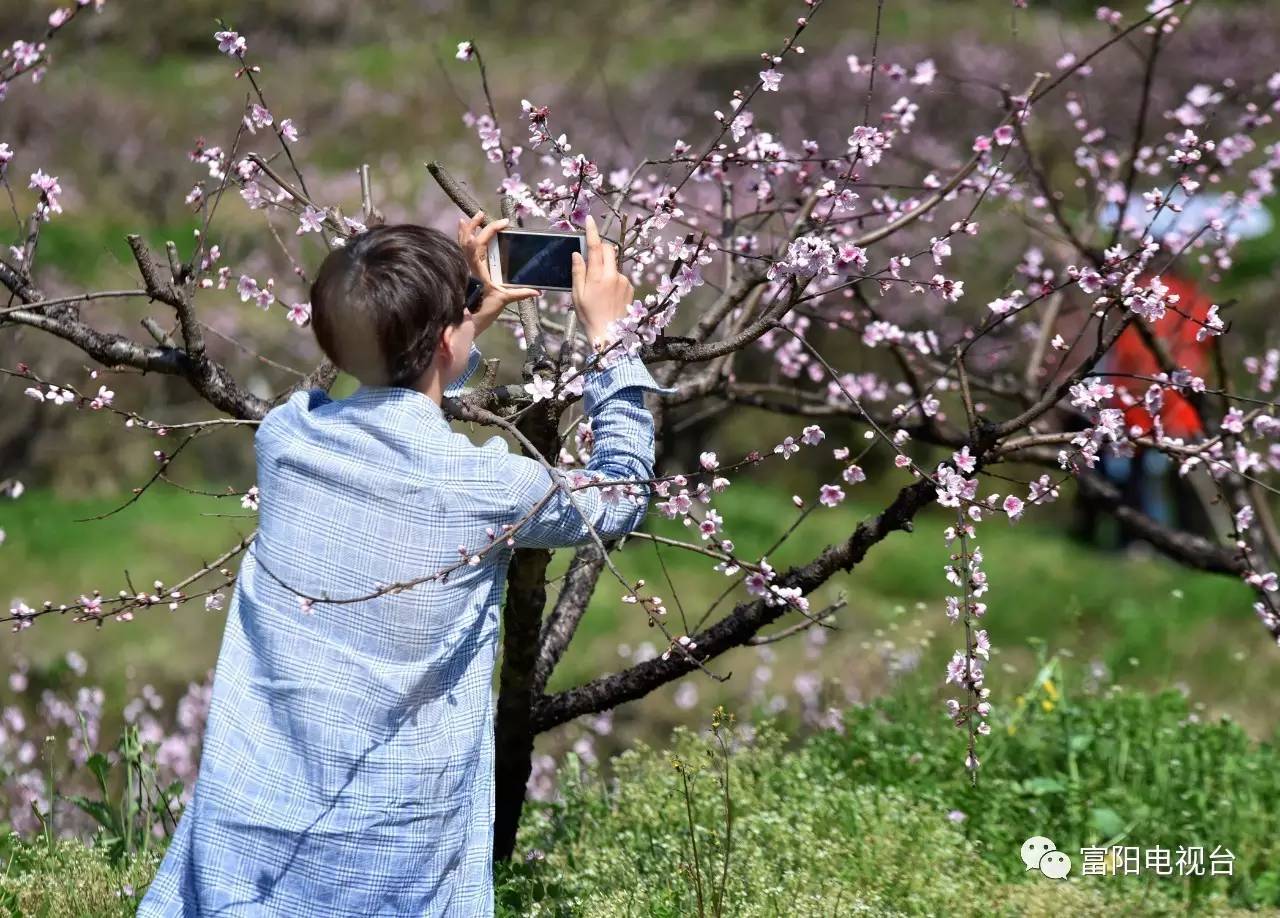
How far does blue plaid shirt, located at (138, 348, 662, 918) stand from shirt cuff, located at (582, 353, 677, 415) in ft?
0.71

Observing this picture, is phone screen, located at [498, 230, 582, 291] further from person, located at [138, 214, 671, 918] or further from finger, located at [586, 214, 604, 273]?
person, located at [138, 214, 671, 918]

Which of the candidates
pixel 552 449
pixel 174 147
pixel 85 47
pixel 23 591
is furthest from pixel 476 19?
pixel 552 449

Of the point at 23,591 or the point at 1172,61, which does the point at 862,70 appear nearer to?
the point at 23,591

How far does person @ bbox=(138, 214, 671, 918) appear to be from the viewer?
2322 mm

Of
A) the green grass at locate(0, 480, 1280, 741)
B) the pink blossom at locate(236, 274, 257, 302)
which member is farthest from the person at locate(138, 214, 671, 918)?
the green grass at locate(0, 480, 1280, 741)

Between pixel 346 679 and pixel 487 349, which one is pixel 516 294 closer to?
pixel 346 679

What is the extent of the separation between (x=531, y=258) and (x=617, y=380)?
0.29 meters

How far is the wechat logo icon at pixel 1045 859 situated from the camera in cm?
402

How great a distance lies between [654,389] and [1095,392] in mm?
959

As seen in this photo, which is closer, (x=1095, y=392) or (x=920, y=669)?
(x=1095, y=392)

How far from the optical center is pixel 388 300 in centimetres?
229

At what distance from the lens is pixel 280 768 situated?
7.66ft

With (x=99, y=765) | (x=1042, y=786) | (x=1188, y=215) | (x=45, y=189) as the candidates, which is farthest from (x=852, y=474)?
(x=1188, y=215)

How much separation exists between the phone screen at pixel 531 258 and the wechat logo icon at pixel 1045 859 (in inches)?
92.2
